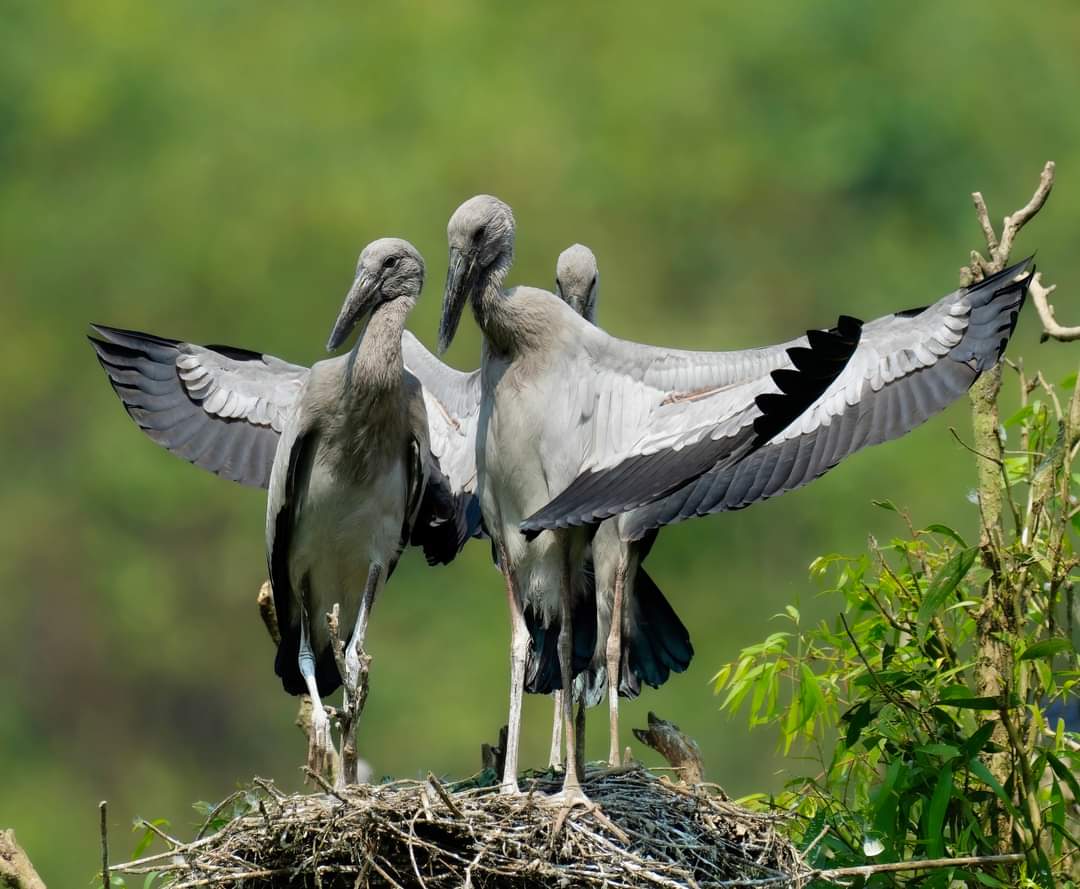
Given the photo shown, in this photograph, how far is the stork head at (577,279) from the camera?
19.4 ft

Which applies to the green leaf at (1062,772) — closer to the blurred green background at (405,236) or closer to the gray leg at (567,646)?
the gray leg at (567,646)

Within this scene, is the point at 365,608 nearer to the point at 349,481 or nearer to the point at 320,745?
the point at 349,481

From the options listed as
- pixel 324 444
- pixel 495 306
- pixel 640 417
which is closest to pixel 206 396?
pixel 324 444

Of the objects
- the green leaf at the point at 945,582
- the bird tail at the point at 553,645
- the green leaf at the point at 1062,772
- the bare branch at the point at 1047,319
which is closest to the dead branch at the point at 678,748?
the bird tail at the point at 553,645

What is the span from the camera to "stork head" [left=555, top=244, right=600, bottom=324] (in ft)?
19.4

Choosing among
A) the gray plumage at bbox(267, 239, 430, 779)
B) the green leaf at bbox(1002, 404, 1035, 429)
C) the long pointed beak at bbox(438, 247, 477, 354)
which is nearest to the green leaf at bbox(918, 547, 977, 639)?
the green leaf at bbox(1002, 404, 1035, 429)

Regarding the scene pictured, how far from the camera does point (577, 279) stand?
591cm

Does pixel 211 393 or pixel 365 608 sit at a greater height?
pixel 211 393

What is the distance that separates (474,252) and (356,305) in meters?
0.43

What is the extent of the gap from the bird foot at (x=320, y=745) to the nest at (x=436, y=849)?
17.7 inches

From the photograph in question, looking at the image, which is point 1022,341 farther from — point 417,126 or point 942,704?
point 942,704

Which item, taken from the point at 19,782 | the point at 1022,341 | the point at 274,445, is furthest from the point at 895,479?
the point at 274,445

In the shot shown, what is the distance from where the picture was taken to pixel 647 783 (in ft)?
15.4

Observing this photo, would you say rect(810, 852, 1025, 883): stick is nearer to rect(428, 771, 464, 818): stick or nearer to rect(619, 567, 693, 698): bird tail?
rect(428, 771, 464, 818): stick
